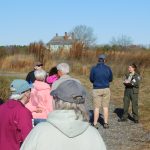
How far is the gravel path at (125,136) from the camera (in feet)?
35.3

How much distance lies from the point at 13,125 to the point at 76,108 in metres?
1.77

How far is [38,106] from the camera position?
352 inches

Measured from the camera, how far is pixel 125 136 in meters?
12.0

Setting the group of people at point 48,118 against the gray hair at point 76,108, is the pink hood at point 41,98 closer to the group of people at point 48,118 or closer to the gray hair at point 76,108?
the group of people at point 48,118

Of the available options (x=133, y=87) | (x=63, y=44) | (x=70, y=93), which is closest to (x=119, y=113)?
(x=133, y=87)

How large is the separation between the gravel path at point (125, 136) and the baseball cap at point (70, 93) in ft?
22.5

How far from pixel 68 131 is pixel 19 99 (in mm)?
2086

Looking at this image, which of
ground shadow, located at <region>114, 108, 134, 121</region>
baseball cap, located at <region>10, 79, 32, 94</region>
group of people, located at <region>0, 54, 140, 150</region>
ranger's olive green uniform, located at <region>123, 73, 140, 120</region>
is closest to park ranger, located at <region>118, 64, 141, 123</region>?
ranger's olive green uniform, located at <region>123, 73, 140, 120</region>

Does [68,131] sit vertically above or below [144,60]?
above

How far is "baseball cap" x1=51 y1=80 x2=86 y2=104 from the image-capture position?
12.4ft

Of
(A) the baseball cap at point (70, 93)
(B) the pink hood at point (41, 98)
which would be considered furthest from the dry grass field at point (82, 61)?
(A) the baseball cap at point (70, 93)

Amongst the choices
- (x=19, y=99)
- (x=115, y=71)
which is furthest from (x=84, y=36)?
(x=19, y=99)

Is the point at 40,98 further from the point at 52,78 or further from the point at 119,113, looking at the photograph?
the point at 119,113

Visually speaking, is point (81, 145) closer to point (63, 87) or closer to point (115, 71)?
point (63, 87)
